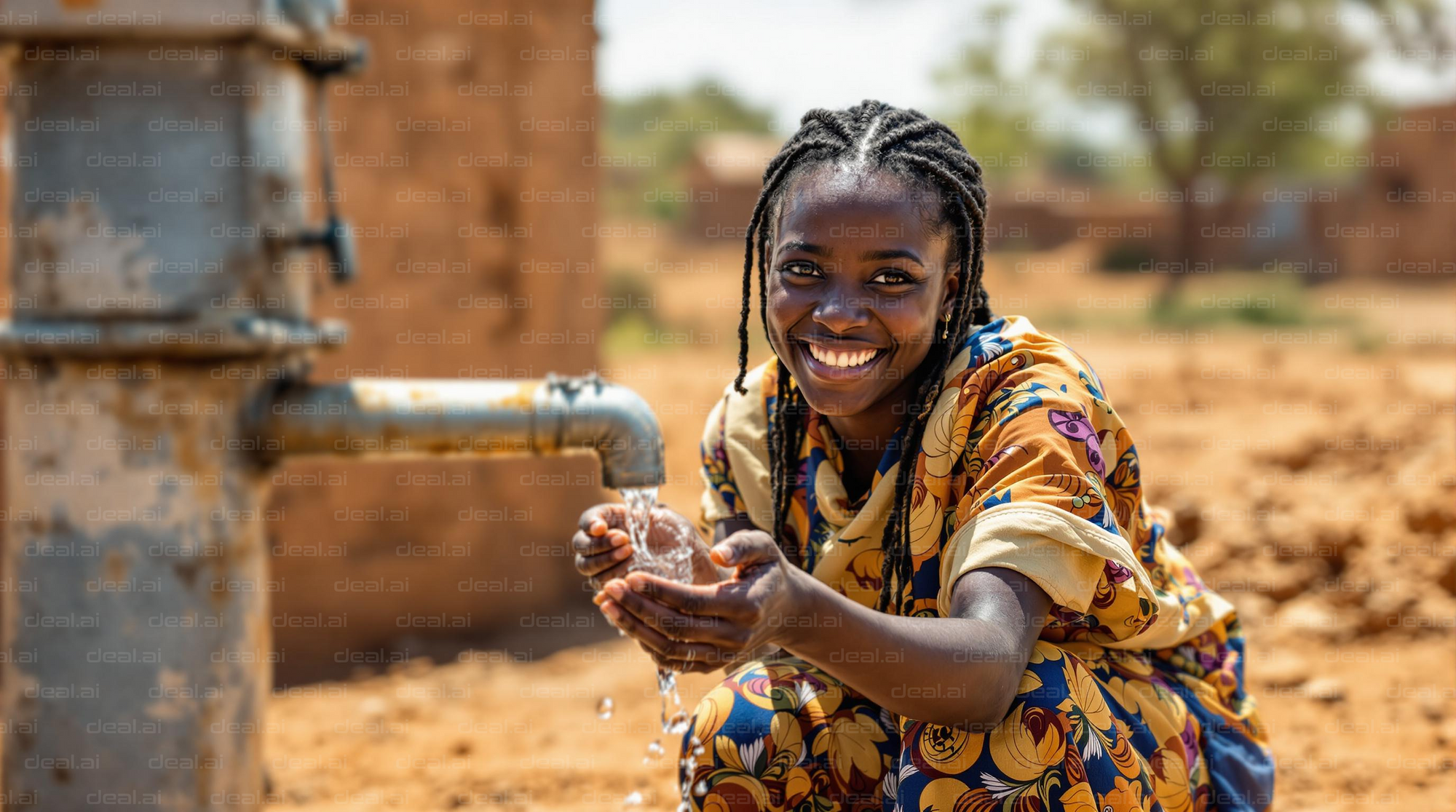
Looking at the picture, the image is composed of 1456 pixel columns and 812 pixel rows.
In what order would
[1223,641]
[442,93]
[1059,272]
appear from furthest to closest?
[1059,272], [442,93], [1223,641]

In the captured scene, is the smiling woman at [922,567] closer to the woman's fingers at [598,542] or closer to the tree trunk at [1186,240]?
the woman's fingers at [598,542]

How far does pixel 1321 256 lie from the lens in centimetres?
1780

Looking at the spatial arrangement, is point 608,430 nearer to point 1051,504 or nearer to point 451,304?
point 1051,504

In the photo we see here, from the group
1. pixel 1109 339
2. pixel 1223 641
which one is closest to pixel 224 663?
pixel 1223 641

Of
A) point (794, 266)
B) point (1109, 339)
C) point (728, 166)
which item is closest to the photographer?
point (794, 266)

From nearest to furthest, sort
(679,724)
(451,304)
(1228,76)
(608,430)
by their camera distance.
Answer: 1. (679,724)
2. (608,430)
3. (451,304)
4. (1228,76)

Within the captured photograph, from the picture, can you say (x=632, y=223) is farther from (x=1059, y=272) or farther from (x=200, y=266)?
(x=200, y=266)

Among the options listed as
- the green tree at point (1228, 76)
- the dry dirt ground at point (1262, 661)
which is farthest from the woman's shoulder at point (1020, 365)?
the green tree at point (1228, 76)

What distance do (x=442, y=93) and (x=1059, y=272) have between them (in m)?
16.5

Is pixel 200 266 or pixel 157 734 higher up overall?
pixel 200 266

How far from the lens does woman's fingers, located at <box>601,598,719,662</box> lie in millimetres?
1278

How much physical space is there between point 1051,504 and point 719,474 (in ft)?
2.21

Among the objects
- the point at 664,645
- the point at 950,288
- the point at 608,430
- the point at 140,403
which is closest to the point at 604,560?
the point at 664,645

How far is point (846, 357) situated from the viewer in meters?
1.64
